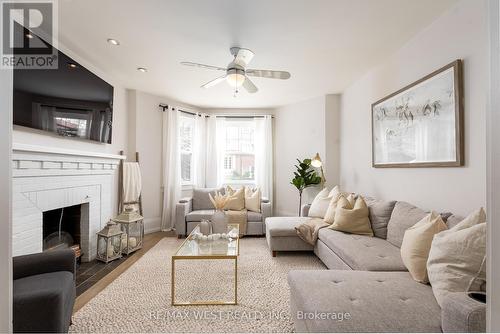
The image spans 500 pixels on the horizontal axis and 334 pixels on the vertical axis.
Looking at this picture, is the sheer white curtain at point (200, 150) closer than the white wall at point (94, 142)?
No

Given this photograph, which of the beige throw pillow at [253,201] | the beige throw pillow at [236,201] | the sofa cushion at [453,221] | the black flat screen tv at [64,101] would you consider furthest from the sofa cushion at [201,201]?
the sofa cushion at [453,221]

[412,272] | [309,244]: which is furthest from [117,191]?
[412,272]

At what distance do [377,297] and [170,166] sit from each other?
3.97 metres

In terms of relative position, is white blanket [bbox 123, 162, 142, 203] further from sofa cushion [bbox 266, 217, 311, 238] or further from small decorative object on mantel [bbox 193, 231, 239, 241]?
sofa cushion [bbox 266, 217, 311, 238]

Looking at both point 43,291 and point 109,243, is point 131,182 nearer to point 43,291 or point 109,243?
point 109,243

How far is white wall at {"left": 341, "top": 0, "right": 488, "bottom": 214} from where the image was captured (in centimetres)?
175

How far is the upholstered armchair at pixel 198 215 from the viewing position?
3.86m

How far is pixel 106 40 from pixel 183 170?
2797 millimetres

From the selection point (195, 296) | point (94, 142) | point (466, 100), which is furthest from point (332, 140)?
point (94, 142)

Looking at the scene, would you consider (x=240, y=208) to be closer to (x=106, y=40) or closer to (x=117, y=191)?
(x=117, y=191)

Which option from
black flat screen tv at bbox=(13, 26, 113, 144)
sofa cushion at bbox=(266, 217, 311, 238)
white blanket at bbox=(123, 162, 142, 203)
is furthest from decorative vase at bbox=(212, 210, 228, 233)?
black flat screen tv at bbox=(13, 26, 113, 144)

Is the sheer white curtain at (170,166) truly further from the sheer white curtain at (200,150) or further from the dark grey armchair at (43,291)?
the dark grey armchair at (43,291)

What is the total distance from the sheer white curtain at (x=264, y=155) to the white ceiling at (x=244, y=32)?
175 centimetres

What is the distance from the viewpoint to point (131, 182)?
3746 mm
